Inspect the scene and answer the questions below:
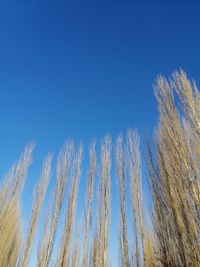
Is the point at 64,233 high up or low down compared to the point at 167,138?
down

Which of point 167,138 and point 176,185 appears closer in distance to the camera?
point 176,185

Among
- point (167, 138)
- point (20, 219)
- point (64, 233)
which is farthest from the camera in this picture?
point (20, 219)

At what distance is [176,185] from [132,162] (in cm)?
237

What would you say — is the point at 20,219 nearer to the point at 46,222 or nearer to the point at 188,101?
the point at 46,222

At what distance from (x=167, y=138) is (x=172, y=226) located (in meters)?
1.84

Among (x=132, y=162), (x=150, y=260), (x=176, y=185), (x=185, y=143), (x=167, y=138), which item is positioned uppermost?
(x=132, y=162)

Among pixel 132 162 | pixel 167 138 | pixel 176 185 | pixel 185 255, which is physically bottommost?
pixel 185 255

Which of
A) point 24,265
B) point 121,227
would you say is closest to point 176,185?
point 121,227

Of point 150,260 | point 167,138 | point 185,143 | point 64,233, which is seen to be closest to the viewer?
point 185,143

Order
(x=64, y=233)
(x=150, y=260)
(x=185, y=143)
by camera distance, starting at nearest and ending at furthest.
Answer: (x=185, y=143)
(x=150, y=260)
(x=64, y=233)

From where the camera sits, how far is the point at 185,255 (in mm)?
4418

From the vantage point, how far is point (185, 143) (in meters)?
4.72

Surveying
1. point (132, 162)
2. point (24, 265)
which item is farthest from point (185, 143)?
point (24, 265)

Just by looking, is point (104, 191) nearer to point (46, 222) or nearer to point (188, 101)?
point (46, 222)
